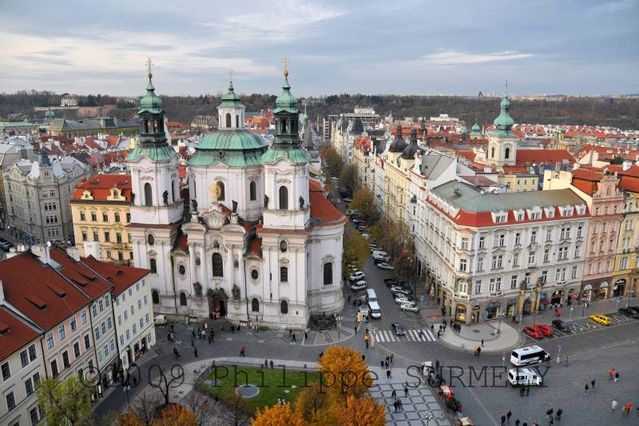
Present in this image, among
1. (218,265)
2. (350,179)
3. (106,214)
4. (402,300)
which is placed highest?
(106,214)

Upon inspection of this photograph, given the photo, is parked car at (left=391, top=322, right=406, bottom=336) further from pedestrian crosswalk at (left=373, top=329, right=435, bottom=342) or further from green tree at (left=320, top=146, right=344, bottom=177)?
green tree at (left=320, top=146, right=344, bottom=177)

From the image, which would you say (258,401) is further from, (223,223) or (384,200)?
(384,200)

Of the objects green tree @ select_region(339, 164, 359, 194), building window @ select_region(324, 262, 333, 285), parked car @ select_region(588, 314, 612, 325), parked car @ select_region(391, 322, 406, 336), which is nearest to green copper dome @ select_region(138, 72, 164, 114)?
building window @ select_region(324, 262, 333, 285)

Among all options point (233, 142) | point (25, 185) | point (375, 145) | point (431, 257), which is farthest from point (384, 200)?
point (25, 185)

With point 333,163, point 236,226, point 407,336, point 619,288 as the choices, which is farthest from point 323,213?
point 333,163

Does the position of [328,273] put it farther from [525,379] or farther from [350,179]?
[350,179]
